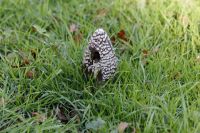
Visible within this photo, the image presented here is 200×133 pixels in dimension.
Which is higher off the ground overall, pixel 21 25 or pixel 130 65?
pixel 21 25

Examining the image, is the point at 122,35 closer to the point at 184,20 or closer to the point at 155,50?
the point at 155,50

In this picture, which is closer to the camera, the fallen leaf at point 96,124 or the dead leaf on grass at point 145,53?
the fallen leaf at point 96,124

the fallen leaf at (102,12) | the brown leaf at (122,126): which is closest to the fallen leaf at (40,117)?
the brown leaf at (122,126)

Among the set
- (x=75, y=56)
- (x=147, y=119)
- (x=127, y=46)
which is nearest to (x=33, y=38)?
(x=75, y=56)

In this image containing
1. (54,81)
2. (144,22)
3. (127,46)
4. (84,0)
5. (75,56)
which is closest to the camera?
(54,81)

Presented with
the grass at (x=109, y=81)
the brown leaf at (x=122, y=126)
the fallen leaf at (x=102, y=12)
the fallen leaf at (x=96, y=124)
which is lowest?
the brown leaf at (x=122, y=126)

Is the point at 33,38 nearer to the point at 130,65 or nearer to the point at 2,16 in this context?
the point at 2,16

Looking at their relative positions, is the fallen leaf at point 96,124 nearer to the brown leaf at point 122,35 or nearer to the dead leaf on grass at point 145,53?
the dead leaf on grass at point 145,53

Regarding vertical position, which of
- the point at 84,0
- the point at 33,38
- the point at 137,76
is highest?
the point at 84,0

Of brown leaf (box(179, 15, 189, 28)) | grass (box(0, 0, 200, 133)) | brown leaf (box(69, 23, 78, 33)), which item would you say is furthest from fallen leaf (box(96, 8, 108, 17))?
brown leaf (box(179, 15, 189, 28))

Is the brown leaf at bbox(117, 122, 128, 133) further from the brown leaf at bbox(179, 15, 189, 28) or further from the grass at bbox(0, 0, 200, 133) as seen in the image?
the brown leaf at bbox(179, 15, 189, 28)
